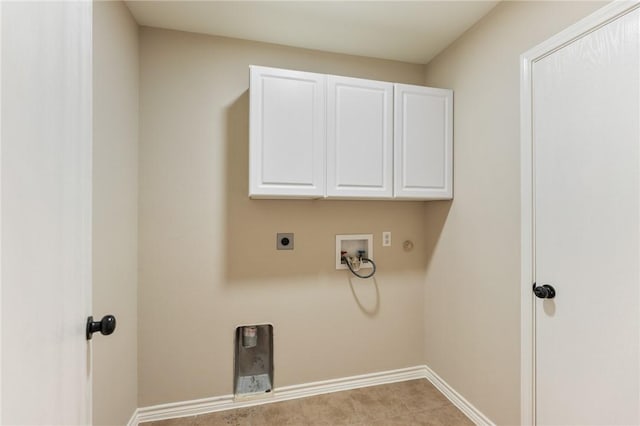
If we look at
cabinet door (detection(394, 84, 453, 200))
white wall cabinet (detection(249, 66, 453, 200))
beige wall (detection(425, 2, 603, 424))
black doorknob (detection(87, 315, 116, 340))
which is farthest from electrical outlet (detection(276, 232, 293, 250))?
black doorknob (detection(87, 315, 116, 340))

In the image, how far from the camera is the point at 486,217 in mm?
1849

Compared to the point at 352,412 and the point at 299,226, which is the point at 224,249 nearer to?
the point at 299,226

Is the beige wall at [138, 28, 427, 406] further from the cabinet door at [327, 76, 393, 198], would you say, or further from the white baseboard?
the cabinet door at [327, 76, 393, 198]

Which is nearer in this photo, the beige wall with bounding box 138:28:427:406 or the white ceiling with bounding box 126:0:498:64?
the white ceiling with bounding box 126:0:498:64

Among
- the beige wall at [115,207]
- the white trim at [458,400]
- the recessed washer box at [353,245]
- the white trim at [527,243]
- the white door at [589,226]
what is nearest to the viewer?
the white door at [589,226]

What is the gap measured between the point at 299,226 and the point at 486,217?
1.21 meters

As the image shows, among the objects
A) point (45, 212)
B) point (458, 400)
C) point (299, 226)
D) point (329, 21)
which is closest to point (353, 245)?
point (299, 226)

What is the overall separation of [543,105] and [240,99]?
1.76 metres

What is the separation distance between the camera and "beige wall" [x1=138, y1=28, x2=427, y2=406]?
6.42ft

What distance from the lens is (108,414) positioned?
1.53 metres

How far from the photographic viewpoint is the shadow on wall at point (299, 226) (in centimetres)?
209

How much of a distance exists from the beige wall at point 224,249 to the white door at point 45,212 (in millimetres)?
1146

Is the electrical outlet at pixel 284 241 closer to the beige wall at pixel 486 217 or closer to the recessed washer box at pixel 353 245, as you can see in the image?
the recessed washer box at pixel 353 245

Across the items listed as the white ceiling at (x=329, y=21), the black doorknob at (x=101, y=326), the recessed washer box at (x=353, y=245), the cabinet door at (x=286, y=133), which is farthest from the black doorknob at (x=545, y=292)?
the black doorknob at (x=101, y=326)
